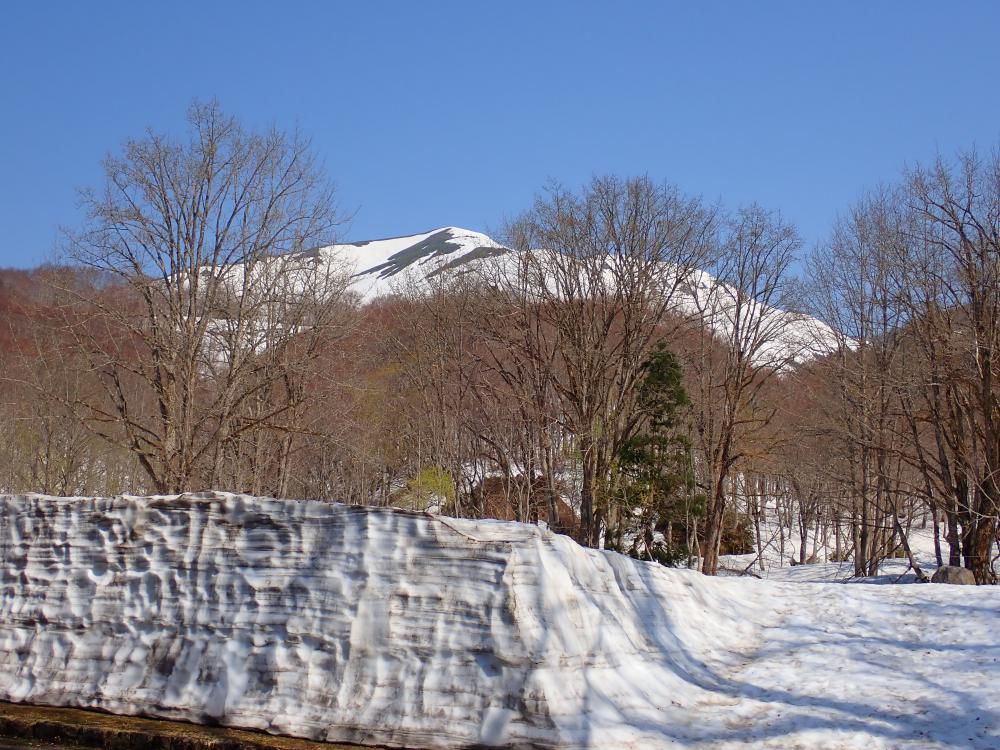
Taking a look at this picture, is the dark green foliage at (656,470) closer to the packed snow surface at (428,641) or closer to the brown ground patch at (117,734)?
the packed snow surface at (428,641)

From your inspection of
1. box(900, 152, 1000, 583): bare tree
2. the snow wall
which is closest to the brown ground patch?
the snow wall

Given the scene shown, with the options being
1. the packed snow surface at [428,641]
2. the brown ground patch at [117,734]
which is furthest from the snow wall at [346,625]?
the brown ground patch at [117,734]

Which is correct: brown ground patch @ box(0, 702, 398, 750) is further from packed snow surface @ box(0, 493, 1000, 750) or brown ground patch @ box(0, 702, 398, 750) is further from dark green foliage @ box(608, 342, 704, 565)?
dark green foliage @ box(608, 342, 704, 565)

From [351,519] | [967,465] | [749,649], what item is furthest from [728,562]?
[351,519]

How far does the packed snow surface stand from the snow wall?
2 cm

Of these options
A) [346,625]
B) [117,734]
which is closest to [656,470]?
[346,625]

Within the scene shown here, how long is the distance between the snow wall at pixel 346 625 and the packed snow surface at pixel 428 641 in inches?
0.8

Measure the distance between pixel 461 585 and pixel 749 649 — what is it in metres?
3.69

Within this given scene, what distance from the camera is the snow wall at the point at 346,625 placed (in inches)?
314

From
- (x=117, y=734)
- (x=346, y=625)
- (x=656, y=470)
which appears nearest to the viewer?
(x=117, y=734)

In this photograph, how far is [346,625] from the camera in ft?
28.4

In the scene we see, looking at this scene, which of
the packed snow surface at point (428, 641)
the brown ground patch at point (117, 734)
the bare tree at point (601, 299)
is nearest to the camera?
the packed snow surface at point (428, 641)

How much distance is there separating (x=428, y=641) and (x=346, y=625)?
87 centimetres

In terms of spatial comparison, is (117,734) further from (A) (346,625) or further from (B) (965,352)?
(B) (965,352)
